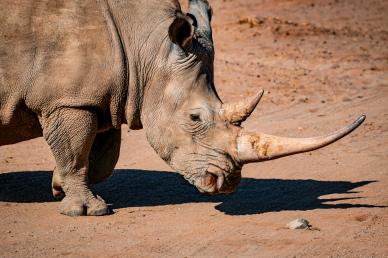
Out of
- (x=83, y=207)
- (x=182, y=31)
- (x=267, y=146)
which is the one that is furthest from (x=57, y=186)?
(x=267, y=146)

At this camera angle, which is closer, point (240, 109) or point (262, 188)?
point (240, 109)

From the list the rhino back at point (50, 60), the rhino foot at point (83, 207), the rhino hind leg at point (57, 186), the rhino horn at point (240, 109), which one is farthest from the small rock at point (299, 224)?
the rhino hind leg at point (57, 186)

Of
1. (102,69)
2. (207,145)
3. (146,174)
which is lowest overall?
(146,174)

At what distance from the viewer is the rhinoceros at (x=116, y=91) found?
8664mm

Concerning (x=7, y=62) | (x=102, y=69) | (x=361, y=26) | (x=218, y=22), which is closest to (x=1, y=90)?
(x=7, y=62)

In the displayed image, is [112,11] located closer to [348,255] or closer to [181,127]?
[181,127]

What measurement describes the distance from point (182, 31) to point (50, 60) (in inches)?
49.4

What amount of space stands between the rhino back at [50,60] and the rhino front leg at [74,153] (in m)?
0.12

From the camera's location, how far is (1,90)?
28.5 ft

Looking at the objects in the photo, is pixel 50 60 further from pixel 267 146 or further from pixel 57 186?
pixel 267 146

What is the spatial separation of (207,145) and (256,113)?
4.83 m

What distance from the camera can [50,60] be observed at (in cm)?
866

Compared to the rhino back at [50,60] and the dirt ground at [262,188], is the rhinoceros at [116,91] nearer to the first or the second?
the rhino back at [50,60]

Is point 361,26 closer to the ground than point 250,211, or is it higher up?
higher up
